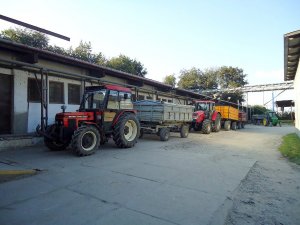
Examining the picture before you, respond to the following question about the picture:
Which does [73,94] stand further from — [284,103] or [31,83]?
[284,103]

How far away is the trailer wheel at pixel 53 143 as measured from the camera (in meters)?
9.35

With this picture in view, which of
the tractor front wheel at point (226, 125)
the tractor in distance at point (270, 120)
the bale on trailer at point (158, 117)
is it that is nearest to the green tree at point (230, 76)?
the tractor in distance at point (270, 120)

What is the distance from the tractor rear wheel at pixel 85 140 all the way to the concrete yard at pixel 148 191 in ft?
0.88

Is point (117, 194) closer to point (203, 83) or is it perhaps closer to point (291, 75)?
point (291, 75)

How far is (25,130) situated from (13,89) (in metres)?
1.86

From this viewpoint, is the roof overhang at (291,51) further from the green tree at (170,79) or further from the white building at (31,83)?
the green tree at (170,79)

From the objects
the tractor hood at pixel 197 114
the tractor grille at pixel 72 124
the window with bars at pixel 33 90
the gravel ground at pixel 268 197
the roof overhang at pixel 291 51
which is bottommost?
the gravel ground at pixel 268 197

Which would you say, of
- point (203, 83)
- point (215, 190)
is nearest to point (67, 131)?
point (215, 190)

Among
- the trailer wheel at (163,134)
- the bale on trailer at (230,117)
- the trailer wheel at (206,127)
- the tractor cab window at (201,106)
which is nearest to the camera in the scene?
the trailer wheel at (163,134)

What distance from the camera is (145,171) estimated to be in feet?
23.1

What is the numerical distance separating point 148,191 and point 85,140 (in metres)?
4.20

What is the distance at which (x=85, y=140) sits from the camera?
8938mm

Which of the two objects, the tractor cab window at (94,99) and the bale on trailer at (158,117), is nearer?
the tractor cab window at (94,99)

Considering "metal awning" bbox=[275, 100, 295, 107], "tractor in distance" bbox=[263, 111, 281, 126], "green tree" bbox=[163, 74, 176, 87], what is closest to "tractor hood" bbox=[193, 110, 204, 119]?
"tractor in distance" bbox=[263, 111, 281, 126]
